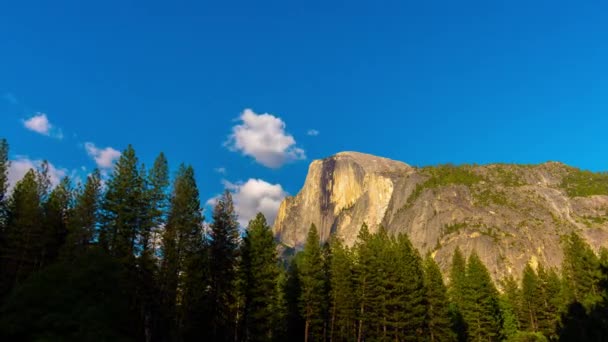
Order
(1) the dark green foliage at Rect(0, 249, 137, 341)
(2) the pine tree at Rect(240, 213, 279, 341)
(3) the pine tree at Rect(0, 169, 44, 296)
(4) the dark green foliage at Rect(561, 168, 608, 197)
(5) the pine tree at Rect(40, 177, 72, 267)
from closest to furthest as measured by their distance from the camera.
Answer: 1. (1) the dark green foliage at Rect(0, 249, 137, 341)
2. (2) the pine tree at Rect(240, 213, 279, 341)
3. (3) the pine tree at Rect(0, 169, 44, 296)
4. (5) the pine tree at Rect(40, 177, 72, 267)
5. (4) the dark green foliage at Rect(561, 168, 608, 197)

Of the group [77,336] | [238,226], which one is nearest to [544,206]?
[238,226]

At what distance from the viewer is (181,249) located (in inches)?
1298

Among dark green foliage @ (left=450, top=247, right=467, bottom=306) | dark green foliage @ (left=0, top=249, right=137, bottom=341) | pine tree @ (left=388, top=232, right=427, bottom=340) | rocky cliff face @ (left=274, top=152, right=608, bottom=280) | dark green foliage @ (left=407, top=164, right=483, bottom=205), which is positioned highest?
dark green foliage @ (left=407, top=164, right=483, bottom=205)

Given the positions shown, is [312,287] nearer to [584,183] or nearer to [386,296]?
[386,296]

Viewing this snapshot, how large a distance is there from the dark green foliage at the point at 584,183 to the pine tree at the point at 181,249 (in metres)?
Answer: 174

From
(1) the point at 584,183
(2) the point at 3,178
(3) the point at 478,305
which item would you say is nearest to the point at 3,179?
(2) the point at 3,178

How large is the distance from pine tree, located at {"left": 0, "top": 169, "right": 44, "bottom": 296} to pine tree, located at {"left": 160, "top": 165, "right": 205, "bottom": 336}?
39.9 ft

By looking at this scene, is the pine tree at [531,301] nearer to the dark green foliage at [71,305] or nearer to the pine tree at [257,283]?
the pine tree at [257,283]

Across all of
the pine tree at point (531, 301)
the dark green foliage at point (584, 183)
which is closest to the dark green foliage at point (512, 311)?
the pine tree at point (531, 301)

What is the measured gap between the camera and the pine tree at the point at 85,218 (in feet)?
112

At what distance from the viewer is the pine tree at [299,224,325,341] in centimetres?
3838

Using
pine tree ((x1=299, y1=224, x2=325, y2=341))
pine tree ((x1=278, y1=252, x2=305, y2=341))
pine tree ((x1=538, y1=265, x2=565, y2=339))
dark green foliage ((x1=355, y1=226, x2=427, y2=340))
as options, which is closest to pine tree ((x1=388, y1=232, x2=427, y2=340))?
dark green foliage ((x1=355, y1=226, x2=427, y2=340))

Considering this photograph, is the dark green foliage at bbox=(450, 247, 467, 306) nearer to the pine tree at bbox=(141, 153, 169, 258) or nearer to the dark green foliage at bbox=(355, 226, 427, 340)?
the dark green foliage at bbox=(355, 226, 427, 340)

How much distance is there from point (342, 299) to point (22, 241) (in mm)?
28322
